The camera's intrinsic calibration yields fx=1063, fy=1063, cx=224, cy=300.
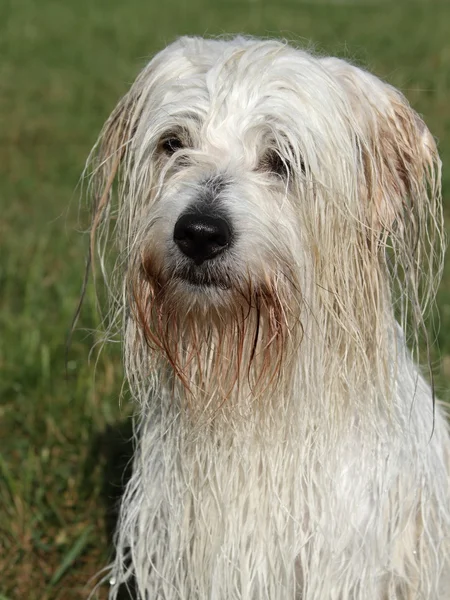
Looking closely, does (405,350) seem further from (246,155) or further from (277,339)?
(246,155)

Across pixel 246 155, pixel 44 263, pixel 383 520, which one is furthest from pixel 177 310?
pixel 44 263

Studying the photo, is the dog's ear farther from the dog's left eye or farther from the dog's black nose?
the dog's black nose

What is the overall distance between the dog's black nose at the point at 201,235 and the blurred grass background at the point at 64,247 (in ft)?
2.86

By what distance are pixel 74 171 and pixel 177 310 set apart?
16.9 feet

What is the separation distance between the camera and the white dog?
222cm

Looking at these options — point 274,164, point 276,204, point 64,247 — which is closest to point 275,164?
point 274,164

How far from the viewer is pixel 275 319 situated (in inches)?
88.4

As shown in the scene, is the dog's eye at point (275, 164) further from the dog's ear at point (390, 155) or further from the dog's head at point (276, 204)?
the dog's ear at point (390, 155)

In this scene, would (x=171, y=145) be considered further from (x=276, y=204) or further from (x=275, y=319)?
(x=275, y=319)

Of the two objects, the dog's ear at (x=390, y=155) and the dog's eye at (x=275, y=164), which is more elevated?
the dog's ear at (x=390, y=155)

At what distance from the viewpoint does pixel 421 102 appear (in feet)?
25.0

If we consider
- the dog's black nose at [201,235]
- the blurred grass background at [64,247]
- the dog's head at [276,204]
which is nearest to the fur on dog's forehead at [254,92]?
the dog's head at [276,204]

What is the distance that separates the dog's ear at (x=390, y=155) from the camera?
2.32m

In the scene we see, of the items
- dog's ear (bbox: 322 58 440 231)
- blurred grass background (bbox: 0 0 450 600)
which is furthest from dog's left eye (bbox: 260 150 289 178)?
blurred grass background (bbox: 0 0 450 600)
